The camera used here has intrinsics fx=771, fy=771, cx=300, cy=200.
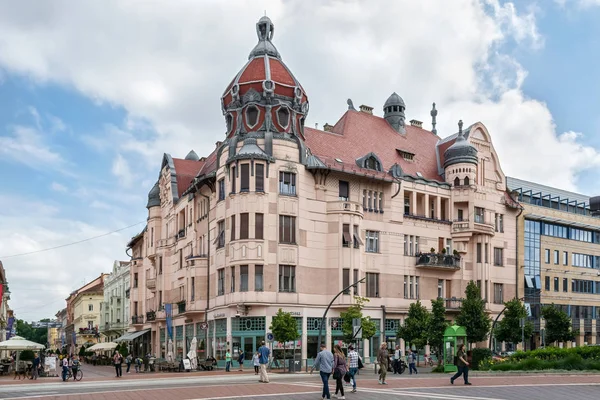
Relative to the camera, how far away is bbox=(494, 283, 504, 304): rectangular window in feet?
214

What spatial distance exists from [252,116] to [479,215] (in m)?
21.8

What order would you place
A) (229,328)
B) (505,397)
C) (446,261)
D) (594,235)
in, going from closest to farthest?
(505,397)
(229,328)
(446,261)
(594,235)

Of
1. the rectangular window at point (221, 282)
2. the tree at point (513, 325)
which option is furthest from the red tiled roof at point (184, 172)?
the tree at point (513, 325)

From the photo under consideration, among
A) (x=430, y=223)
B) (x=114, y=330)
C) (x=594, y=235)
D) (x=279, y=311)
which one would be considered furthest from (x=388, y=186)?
(x=114, y=330)

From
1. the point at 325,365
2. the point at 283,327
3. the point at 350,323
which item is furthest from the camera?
the point at 350,323

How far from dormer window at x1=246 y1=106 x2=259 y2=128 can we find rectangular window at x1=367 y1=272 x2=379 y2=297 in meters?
14.0

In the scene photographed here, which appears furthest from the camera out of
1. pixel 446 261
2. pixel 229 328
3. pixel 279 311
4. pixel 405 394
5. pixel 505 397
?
pixel 446 261

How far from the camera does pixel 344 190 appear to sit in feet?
187

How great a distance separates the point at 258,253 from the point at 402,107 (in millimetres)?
23388

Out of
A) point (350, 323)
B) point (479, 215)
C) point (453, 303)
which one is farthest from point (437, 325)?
point (479, 215)

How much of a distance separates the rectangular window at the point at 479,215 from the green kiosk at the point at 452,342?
21944mm

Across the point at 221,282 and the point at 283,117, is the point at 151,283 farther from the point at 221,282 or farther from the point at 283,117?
the point at 283,117

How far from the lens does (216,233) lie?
5594cm

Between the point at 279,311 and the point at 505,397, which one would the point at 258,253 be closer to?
the point at 279,311
